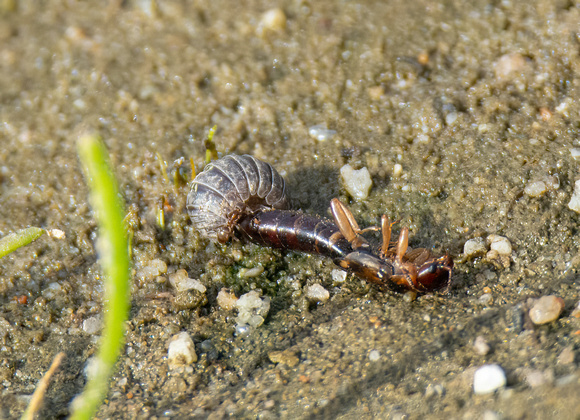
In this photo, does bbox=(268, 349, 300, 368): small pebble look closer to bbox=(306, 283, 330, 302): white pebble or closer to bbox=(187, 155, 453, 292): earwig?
bbox=(306, 283, 330, 302): white pebble

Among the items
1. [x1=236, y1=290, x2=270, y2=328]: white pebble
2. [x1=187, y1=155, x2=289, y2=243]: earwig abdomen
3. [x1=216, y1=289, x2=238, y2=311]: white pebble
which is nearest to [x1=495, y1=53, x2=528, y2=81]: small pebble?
[x1=187, y1=155, x2=289, y2=243]: earwig abdomen

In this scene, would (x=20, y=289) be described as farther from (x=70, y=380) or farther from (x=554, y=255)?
(x=554, y=255)

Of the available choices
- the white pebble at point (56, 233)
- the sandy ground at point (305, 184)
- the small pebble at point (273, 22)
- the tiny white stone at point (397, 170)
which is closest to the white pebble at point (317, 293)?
the sandy ground at point (305, 184)

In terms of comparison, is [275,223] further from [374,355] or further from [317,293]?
[374,355]

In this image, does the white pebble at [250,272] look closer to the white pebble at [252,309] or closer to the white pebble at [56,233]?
the white pebble at [252,309]

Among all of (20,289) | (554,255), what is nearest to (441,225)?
(554,255)

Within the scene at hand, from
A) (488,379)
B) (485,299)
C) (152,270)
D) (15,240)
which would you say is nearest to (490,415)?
(488,379)
